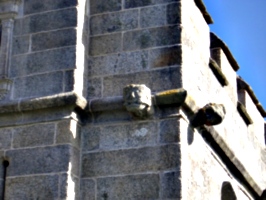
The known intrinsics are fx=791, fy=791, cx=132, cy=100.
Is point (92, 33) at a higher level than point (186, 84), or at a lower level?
higher

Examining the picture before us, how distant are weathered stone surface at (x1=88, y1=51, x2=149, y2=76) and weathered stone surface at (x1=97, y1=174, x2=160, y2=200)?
118cm

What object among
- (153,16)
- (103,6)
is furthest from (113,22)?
(153,16)

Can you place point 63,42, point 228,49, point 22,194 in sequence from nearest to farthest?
point 22,194 < point 63,42 < point 228,49

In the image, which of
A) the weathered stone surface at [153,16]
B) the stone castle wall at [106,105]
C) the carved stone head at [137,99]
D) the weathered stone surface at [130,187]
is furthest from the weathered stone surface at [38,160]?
the weathered stone surface at [153,16]

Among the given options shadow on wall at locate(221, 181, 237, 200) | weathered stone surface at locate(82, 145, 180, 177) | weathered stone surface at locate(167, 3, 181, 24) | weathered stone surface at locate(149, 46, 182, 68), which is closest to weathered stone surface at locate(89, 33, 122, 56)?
weathered stone surface at locate(149, 46, 182, 68)

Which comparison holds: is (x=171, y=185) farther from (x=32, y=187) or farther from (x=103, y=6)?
(x=103, y=6)

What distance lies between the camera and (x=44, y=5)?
338 inches

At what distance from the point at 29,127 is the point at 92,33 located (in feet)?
4.13

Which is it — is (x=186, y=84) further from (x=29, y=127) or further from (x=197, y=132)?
(x=29, y=127)

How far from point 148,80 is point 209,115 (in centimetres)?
72

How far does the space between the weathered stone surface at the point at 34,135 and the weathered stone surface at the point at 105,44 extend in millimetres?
1003

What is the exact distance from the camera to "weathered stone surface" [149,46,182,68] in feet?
26.3

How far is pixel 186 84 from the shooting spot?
8.02 meters

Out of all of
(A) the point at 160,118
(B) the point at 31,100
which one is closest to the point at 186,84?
(A) the point at 160,118
